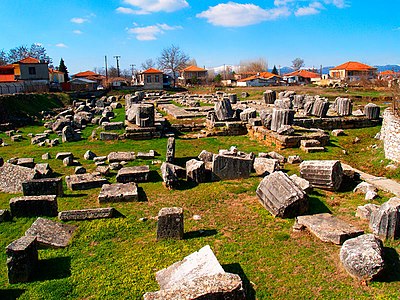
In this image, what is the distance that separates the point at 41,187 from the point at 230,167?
5.14m

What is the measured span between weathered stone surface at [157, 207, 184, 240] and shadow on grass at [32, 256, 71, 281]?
67.9 inches

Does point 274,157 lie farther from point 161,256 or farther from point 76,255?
point 76,255

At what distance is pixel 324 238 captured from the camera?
251 inches

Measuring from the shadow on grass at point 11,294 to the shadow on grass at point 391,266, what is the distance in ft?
17.9

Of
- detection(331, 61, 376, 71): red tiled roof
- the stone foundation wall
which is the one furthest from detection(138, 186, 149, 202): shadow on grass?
detection(331, 61, 376, 71): red tiled roof

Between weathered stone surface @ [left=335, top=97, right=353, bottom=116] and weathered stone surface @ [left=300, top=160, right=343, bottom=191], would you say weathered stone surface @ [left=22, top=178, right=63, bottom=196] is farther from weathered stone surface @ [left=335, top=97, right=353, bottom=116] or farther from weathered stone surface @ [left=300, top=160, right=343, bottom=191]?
weathered stone surface @ [left=335, top=97, right=353, bottom=116]

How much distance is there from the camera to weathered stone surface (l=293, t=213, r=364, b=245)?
628 cm

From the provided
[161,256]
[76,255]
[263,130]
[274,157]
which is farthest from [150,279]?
[263,130]

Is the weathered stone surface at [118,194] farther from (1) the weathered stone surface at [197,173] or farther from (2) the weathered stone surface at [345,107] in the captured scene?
(2) the weathered stone surface at [345,107]

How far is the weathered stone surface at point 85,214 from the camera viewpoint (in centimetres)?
771

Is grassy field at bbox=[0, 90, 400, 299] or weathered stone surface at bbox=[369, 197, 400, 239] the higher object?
weathered stone surface at bbox=[369, 197, 400, 239]

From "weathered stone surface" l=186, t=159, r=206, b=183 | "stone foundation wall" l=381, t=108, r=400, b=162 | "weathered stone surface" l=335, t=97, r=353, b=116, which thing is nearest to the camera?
"weathered stone surface" l=186, t=159, r=206, b=183

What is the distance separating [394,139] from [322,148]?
270 centimetres

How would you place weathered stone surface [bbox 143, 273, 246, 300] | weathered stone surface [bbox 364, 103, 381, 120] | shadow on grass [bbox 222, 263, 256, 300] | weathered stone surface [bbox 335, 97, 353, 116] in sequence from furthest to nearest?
weathered stone surface [bbox 335, 97, 353, 116] < weathered stone surface [bbox 364, 103, 381, 120] < shadow on grass [bbox 222, 263, 256, 300] < weathered stone surface [bbox 143, 273, 246, 300]
